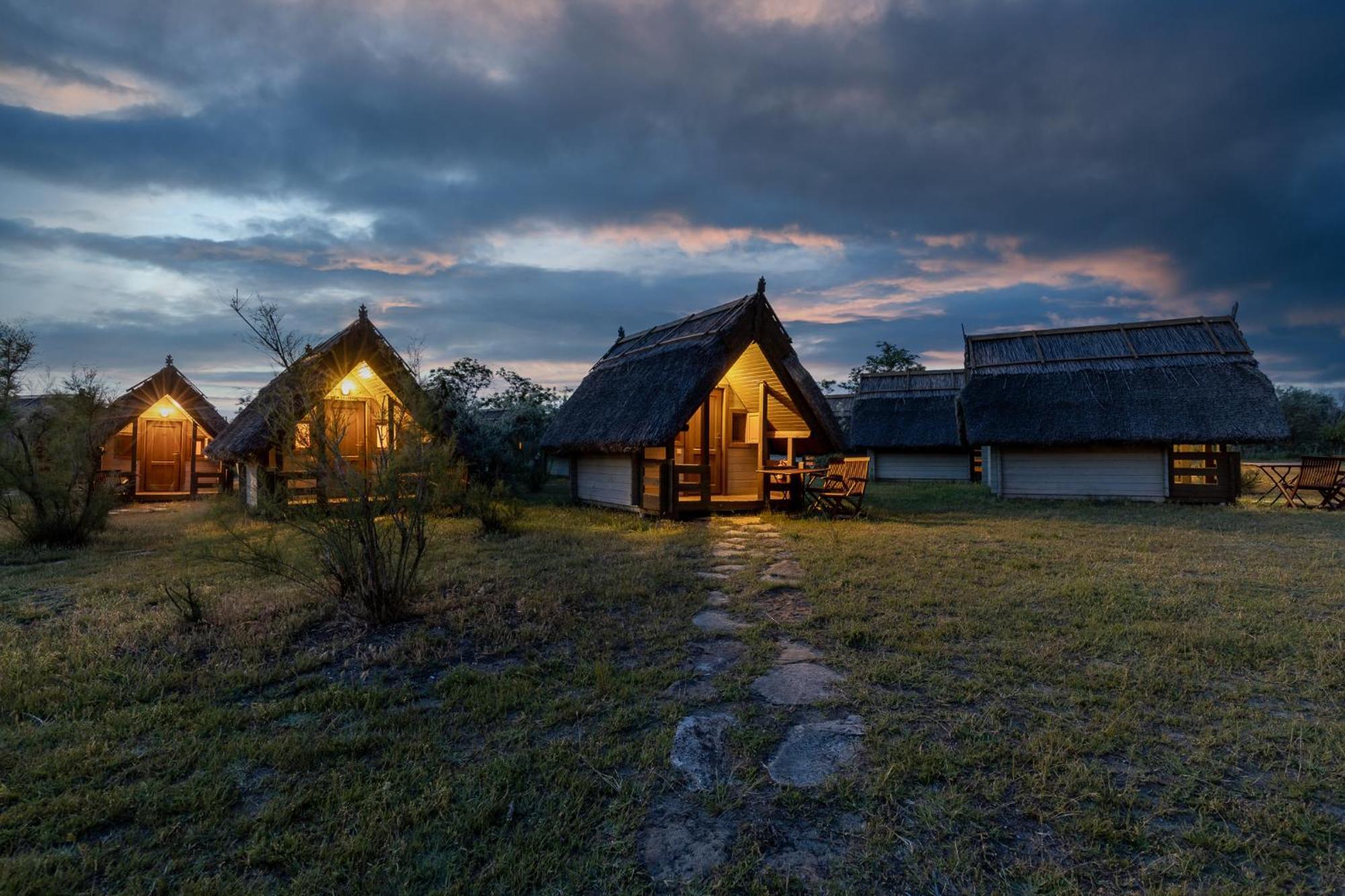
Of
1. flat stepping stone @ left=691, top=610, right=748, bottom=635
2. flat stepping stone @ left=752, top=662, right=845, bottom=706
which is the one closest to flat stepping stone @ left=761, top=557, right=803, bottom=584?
flat stepping stone @ left=691, top=610, right=748, bottom=635

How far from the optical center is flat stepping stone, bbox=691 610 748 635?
15.8 feet

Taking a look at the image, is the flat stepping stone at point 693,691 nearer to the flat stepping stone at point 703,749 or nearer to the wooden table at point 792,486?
the flat stepping stone at point 703,749

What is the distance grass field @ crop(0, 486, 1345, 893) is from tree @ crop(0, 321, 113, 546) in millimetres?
3471

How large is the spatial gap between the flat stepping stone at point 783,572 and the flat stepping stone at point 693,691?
2702mm

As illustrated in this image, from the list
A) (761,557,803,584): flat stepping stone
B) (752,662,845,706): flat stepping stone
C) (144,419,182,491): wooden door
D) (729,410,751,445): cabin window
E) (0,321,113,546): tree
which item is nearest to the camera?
(752,662,845,706): flat stepping stone

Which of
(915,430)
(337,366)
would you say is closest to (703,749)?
(337,366)

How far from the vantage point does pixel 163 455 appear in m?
17.7

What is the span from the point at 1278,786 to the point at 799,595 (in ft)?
11.4

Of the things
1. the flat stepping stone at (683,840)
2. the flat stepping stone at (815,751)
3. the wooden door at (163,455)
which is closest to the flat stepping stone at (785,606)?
the flat stepping stone at (815,751)

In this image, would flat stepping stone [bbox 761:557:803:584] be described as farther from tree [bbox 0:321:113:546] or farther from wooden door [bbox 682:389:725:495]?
tree [bbox 0:321:113:546]

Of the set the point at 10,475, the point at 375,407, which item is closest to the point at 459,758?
the point at 375,407

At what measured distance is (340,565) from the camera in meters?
4.96

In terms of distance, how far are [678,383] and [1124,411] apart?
1124 cm

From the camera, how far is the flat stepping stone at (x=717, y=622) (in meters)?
4.82
